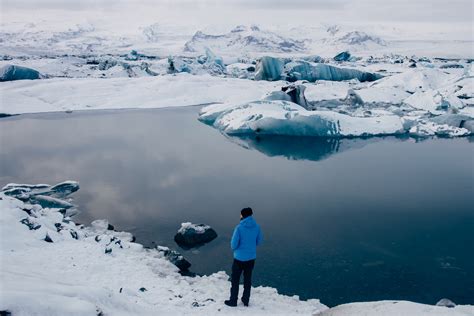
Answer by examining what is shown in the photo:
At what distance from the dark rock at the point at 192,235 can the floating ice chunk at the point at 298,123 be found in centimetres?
881

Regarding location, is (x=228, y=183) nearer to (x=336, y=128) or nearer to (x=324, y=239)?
(x=324, y=239)

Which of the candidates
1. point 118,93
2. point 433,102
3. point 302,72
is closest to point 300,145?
point 433,102

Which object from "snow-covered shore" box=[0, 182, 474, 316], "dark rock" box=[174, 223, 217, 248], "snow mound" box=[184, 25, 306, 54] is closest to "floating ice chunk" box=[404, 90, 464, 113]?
"dark rock" box=[174, 223, 217, 248]

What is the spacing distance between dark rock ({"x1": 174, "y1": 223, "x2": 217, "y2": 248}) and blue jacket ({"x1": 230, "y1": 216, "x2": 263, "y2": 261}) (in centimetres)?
247

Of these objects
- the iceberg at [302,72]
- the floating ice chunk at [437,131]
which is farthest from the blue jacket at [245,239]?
the iceberg at [302,72]

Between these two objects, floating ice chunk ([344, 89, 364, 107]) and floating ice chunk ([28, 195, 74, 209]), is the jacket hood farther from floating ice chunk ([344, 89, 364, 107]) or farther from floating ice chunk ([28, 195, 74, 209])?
floating ice chunk ([344, 89, 364, 107])

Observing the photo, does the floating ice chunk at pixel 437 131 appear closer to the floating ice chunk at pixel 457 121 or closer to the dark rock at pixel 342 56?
the floating ice chunk at pixel 457 121

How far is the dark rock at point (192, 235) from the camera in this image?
7.22 m

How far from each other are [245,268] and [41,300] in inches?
94.0

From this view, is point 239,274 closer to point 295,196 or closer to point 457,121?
point 295,196

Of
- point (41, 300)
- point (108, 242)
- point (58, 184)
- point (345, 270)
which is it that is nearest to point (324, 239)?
point (345, 270)

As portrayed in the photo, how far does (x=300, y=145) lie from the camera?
14492mm

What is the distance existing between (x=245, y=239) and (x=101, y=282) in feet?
6.06

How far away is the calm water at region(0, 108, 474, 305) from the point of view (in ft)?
21.0
